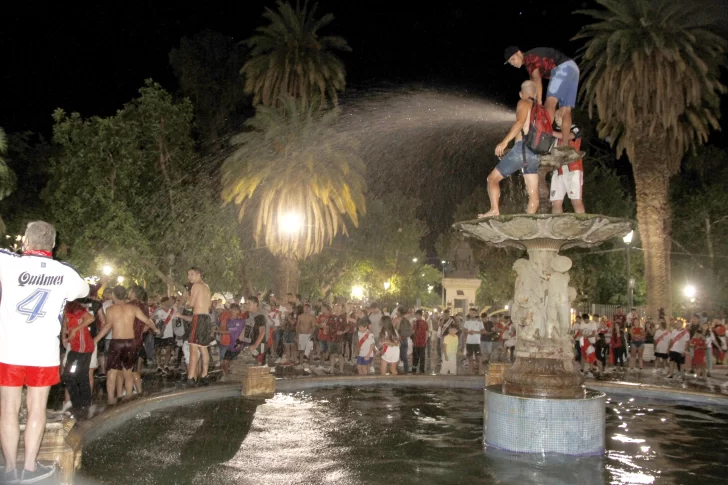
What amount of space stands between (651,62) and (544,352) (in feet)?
72.1

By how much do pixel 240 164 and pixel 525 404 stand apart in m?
23.0

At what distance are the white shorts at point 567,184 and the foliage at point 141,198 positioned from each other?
78.2ft

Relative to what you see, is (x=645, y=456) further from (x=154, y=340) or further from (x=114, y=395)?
(x=154, y=340)

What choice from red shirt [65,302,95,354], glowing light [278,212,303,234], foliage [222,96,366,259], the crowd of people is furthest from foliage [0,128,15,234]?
the crowd of people

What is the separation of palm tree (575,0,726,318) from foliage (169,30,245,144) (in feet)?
77.9

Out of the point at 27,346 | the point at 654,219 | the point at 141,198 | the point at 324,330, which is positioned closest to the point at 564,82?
the point at 27,346

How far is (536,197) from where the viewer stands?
9211mm

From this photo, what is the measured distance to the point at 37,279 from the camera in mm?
5328

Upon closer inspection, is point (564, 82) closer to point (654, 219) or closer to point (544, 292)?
point (544, 292)

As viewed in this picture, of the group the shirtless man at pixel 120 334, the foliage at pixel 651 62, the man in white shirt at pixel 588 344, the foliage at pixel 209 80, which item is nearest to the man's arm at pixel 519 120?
the shirtless man at pixel 120 334

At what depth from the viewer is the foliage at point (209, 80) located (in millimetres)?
44688

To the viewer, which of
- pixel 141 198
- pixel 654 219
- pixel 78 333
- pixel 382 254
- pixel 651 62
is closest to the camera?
pixel 78 333

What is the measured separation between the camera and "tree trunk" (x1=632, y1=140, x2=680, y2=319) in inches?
1090

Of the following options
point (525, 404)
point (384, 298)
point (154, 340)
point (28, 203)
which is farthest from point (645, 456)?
point (384, 298)
